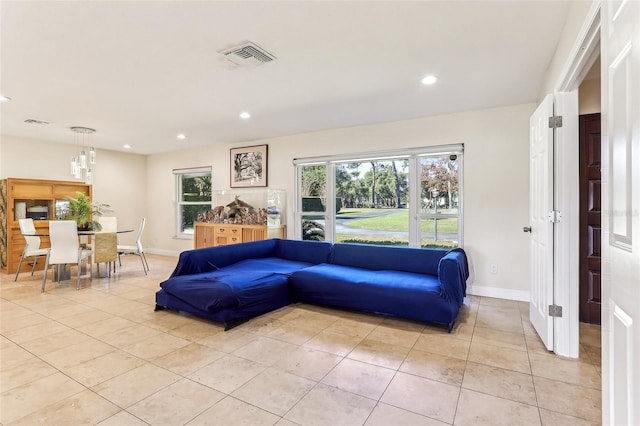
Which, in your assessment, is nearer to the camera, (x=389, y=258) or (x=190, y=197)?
(x=389, y=258)

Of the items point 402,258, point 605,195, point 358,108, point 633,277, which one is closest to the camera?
point 633,277

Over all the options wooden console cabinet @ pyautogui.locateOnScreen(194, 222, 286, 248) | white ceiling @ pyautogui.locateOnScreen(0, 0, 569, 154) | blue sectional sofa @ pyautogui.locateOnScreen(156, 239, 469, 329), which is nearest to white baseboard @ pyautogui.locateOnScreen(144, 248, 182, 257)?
wooden console cabinet @ pyautogui.locateOnScreen(194, 222, 286, 248)

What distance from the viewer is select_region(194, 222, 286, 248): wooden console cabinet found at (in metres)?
5.21

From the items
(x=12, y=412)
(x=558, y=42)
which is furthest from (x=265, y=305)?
(x=558, y=42)

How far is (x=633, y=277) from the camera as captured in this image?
0.93 meters

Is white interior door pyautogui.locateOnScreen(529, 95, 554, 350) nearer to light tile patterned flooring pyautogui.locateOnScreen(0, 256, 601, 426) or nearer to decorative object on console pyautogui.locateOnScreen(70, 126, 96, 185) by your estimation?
light tile patterned flooring pyautogui.locateOnScreen(0, 256, 601, 426)

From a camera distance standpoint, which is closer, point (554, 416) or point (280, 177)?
point (554, 416)

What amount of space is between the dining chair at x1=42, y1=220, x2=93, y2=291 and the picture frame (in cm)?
258

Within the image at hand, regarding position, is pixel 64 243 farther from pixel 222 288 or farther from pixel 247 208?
pixel 222 288

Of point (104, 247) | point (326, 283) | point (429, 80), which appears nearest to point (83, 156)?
point (104, 247)

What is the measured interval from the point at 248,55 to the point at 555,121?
2.38 meters

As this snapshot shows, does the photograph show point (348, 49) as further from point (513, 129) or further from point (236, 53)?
point (513, 129)

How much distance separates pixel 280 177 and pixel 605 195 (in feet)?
15.4

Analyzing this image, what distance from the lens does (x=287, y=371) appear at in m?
2.12
